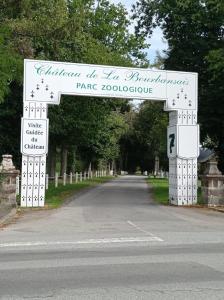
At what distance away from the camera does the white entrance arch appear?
2414 cm

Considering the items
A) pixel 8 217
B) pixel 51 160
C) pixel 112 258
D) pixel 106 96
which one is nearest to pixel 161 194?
pixel 106 96

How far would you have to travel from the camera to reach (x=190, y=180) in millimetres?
25984

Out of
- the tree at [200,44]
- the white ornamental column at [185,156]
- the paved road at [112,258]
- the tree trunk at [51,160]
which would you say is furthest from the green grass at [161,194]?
the paved road at [112,258]

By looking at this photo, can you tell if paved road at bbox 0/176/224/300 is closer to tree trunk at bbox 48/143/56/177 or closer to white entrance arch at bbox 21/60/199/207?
white entrance arch at bbox 21/60/199/207

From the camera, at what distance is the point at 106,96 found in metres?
25.0

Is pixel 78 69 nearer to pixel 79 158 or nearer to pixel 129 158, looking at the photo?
pixel 79 158

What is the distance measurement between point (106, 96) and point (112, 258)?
1514 centimetres

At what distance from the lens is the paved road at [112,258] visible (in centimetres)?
762

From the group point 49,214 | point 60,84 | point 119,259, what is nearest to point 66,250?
point 119,259

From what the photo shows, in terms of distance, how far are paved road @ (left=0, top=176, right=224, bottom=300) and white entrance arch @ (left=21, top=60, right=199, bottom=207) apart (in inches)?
204

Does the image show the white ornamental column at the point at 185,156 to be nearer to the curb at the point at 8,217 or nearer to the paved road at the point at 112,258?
the paved road at the point at 112,258

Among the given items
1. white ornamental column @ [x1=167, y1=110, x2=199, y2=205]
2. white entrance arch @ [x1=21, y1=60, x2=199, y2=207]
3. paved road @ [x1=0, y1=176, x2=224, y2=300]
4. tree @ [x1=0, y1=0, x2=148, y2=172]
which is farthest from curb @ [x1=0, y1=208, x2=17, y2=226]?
white ornamental column @ [x1=167, y1=110, x2=199, y2=205]

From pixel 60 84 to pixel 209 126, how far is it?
1335cm

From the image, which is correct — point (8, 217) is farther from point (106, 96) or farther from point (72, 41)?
point (72, 41)
